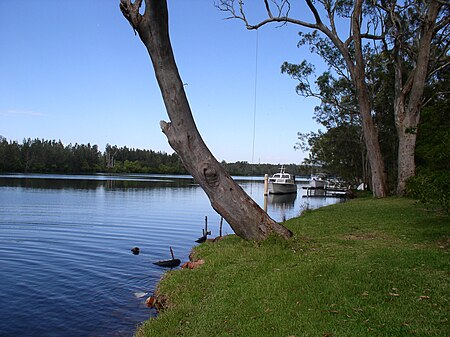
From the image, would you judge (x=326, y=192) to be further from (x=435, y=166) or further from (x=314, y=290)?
(x=314, y=290)

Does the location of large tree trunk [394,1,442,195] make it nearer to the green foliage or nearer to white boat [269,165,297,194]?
the green foliage

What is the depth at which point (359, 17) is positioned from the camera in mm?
23984

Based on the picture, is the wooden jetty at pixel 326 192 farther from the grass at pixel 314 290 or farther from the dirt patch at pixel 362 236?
the grass at pixel 314 290

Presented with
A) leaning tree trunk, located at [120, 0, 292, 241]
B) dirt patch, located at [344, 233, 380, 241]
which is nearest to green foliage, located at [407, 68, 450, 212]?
dirt patch, located at [344, 233, 380, 241]

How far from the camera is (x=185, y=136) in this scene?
942cm

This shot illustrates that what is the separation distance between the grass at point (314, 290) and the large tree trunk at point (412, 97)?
14.1 m

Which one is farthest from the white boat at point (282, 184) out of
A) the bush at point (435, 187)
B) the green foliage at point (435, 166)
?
the bush at point (435, 187)

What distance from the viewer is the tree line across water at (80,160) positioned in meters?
101

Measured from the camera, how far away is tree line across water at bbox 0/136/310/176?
101 metres

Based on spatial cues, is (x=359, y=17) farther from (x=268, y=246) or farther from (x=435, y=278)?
(x=435, y=278)

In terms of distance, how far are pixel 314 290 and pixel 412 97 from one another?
1995 centimetres

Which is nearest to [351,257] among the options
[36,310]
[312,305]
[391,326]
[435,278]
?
[435,278]

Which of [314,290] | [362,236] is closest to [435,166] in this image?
→ [362,236]

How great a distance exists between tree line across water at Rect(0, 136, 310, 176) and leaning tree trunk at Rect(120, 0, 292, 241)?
Result: 63492 mm
